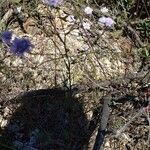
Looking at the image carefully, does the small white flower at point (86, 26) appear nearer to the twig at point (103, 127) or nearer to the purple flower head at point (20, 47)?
the twig at point (103, 127)

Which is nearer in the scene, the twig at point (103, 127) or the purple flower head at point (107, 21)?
the twig at point (103, 127)

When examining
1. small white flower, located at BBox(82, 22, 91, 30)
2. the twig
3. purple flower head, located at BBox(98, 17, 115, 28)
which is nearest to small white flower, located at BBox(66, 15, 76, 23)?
small white flower, located at BBox(82, 22, 91, 30)

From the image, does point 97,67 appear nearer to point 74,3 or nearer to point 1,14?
point 74,3

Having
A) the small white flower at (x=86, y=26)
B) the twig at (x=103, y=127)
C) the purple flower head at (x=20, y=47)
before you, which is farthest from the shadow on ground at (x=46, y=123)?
the small white flower at (x=86, y=26)

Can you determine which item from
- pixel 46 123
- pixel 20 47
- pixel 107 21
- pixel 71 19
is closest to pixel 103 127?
pixel 46 123

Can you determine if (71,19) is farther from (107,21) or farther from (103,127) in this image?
(103,127)

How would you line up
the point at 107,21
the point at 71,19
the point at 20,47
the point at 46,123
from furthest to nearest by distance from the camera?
the point at 71,19 < the point at 107,21 < the point at 46,123 < the point at 20,47

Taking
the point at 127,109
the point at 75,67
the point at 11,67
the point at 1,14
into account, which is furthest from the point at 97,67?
the point at 1,14

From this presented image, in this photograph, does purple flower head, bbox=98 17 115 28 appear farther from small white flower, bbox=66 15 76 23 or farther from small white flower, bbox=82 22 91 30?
small white flower, bbox=66 15 76 23
